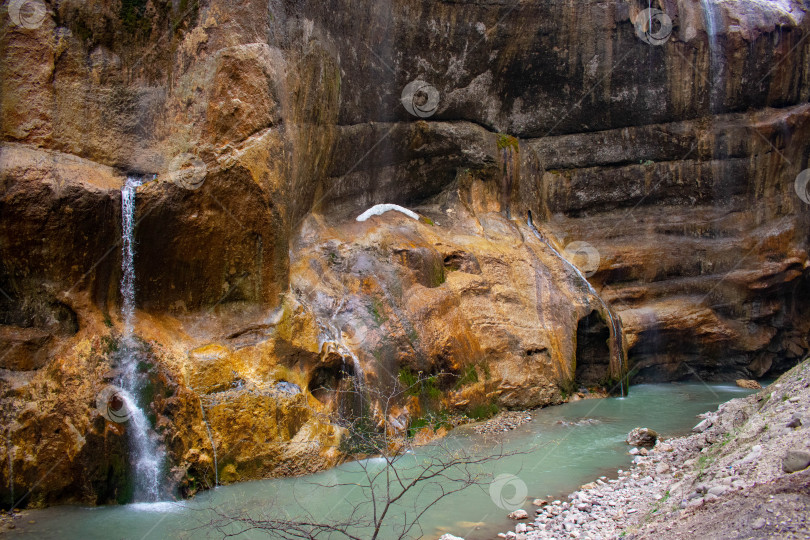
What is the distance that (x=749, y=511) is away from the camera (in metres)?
4.64

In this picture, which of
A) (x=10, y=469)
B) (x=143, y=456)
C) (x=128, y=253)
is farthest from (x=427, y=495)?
(x=128, y=253)

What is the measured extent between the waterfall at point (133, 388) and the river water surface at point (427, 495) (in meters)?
0.31

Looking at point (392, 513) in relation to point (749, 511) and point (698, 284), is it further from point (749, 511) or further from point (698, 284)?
point (698, 284)

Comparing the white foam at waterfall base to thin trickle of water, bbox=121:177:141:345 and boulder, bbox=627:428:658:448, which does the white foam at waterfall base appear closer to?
thin trickle of water, bbox=121:177:141:345

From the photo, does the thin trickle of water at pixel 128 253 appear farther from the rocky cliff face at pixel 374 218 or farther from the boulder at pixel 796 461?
the boulder at pixel 796 461

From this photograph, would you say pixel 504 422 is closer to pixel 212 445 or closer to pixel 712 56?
pixel 212 445

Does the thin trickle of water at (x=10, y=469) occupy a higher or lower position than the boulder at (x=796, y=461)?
lower

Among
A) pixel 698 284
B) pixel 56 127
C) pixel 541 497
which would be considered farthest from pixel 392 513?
pixel 698 284

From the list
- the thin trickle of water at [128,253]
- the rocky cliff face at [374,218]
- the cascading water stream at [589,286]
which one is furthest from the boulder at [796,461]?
Result: the cascading water stream at [589,286]

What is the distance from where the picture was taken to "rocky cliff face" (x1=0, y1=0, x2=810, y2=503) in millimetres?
8258

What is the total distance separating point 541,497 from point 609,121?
12.4 meters

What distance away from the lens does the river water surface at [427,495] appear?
6.75m

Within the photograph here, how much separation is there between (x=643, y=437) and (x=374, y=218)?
6.50 meters

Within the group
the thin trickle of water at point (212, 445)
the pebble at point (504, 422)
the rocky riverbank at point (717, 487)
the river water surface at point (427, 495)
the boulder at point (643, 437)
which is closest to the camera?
the rocky riverbank at point (717, 487)
